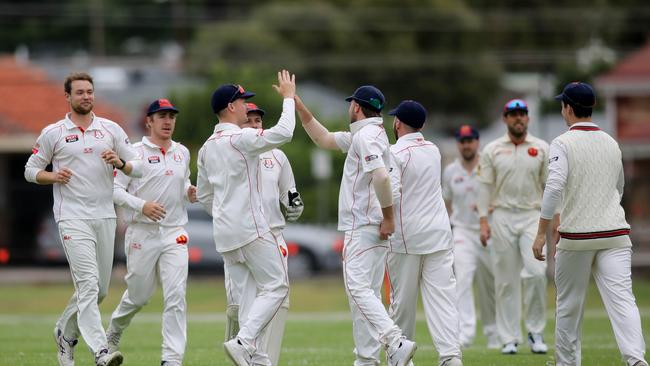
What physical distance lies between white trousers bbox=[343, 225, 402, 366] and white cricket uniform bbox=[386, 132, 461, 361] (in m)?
0.32

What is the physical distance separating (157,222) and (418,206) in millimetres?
2833

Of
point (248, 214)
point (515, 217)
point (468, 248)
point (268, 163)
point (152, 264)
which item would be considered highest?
point (268, 163)

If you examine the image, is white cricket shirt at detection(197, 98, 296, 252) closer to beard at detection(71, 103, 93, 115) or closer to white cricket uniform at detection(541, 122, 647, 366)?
beard at detection(71, 103, 93, 115)

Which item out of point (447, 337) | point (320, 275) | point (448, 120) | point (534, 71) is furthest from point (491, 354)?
point (534, 71)

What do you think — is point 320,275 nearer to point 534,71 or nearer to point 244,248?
point 244,248

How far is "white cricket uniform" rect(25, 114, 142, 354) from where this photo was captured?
39.0ft

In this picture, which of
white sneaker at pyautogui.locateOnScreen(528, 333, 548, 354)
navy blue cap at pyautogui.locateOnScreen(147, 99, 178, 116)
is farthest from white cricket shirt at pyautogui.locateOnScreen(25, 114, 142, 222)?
white sneaker at pyautogui.locateOnScreen(528, 333, 548, 354)

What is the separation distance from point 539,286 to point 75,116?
20.5 ft

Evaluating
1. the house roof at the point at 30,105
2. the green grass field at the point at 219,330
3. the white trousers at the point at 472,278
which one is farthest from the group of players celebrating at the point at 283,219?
the house roof at the point at 30,105

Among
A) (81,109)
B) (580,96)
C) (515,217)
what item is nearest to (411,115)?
(580,96)

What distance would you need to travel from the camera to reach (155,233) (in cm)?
1277

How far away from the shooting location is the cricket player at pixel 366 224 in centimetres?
1118

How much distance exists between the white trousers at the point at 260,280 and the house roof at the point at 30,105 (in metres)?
26.7

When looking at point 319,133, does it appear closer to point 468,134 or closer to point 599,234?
point 599,234
